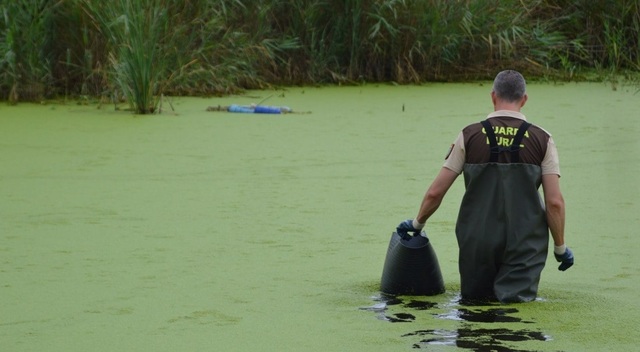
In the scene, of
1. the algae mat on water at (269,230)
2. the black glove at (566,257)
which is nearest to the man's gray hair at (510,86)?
the black glove at (566,257)

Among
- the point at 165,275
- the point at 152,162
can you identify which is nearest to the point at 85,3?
the point at 152,162

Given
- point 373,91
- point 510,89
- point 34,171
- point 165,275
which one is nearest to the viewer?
point 510,89

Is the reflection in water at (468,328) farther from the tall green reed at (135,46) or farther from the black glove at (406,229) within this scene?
the tall green reed at (135,46)

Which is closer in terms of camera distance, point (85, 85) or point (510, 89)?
point (510, 89)

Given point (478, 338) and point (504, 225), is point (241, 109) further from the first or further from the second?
point (478, 338)

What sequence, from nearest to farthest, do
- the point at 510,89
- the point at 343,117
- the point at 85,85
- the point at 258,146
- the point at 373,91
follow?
the point at 510,89, the point at 258,146, the point at 343,117, the point at 85,85, the point at 373,91

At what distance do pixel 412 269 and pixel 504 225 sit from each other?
338mm

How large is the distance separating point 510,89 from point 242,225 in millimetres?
1639

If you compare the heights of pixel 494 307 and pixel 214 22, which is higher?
pixel 214 22

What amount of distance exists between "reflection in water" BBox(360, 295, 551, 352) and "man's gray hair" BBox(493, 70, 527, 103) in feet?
2.01

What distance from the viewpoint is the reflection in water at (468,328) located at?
3.38 metres

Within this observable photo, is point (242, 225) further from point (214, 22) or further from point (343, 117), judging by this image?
point (214, 22)

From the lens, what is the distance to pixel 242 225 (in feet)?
16.7

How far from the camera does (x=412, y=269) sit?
3.92 m
